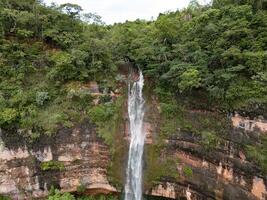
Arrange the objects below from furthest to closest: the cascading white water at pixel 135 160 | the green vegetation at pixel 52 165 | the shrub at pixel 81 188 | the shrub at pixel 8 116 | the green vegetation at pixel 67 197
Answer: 1. the cascading white water at pixel 135 160
2. the shrub at pixel 81 188
3. the green vegetation at pixel 52 165
4. the green vegetation at pixel 67 197
5. the shrub at pixel 8 116

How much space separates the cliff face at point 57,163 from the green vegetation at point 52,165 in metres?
0.05

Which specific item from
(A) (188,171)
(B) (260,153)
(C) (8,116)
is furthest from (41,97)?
→ (B) (260,153)

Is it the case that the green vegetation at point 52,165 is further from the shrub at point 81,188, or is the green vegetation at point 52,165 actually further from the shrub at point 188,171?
the shrub at point 188,171

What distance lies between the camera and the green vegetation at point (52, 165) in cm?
1522

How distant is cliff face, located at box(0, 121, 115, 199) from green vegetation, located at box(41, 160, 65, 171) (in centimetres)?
5

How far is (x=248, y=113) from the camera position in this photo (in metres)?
12.4

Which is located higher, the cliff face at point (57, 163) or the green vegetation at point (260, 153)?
the green vegetation at point (260, 153)

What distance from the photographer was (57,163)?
1549 centimetres

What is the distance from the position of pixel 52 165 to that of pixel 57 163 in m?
0.28

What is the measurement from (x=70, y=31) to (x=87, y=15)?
77.1 inches

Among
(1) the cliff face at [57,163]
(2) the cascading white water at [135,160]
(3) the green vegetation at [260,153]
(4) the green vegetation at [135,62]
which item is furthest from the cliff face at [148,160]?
(3) the green vegetation at [260,153]

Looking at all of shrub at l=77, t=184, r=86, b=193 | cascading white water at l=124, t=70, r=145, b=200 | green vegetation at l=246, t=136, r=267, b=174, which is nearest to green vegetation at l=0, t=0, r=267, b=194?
green vegetation at l=246, t=136, r=267, b=174

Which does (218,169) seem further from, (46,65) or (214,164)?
(46,65)

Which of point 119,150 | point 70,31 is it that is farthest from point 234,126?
point 70,31
